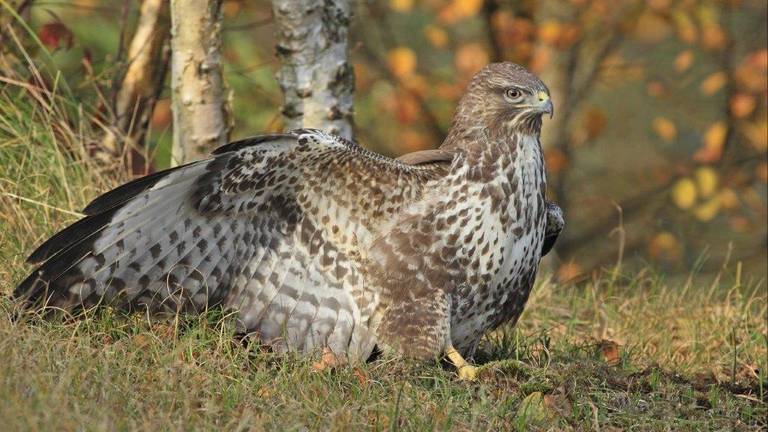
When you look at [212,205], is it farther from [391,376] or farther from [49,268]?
[391,376]

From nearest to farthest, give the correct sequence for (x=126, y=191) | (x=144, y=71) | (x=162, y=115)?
1. (x=126, y=191)
2. (x=144, y=71)
3. (x=162, y=115)

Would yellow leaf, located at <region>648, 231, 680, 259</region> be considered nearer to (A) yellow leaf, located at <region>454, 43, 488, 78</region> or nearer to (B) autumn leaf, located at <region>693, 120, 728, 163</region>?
(B) autumn leaf, located at <region>693, 120, 728, 163</region>

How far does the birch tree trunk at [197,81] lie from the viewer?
6277 millimetres

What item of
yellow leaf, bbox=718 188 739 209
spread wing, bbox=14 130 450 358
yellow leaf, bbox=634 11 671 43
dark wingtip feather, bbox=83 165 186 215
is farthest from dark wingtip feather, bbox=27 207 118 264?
yellow leaf, bbox=718 188 739 209

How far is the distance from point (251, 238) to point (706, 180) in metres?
6.80

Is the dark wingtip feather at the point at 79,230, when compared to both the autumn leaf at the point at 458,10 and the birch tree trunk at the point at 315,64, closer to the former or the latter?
the birch tree trunk at the point at 315,64

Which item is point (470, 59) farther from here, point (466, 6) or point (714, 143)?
point (714, 143)

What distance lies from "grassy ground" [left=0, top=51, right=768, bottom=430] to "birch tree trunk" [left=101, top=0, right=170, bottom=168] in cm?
34

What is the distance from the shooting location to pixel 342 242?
16.9 feet

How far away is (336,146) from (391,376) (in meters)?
0.90

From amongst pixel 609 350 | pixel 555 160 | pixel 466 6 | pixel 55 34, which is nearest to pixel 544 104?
pixel 609 350

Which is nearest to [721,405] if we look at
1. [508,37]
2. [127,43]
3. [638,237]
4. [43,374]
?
[43,374]

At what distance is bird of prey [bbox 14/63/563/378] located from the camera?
4977 mm

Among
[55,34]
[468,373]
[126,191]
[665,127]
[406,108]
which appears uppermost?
[55,34]
